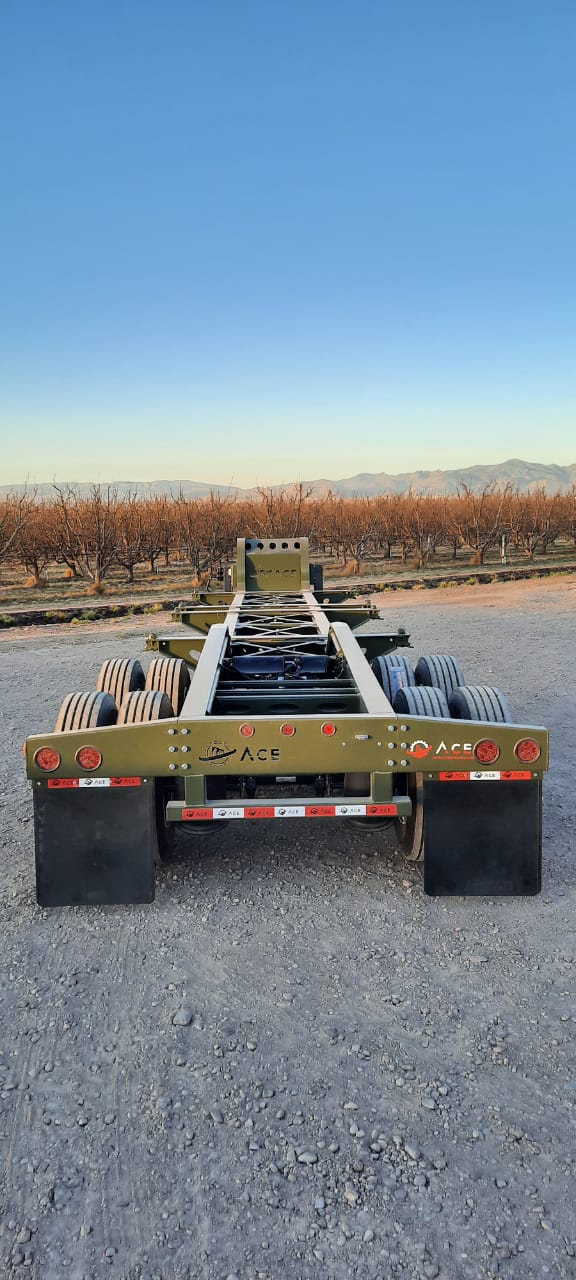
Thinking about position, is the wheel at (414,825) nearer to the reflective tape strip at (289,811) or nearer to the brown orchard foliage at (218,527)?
the reflective tape strip at (289,811)

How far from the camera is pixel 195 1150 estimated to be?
257 cm

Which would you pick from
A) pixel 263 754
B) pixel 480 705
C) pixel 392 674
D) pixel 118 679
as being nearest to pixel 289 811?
pixel 263 754

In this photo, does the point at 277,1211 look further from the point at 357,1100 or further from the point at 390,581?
the point at 390,581

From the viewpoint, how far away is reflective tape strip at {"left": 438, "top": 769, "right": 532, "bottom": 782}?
4016mm

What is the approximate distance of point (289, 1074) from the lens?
292 centimetres

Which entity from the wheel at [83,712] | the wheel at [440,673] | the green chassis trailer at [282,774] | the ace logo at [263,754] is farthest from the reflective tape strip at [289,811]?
the wheel at [440,673]

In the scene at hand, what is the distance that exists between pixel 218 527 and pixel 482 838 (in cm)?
2394

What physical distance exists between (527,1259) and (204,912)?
7.53 ft

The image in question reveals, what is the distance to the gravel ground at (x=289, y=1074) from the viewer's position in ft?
7.38

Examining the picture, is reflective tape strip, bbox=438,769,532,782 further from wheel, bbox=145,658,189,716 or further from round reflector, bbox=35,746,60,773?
wheel, bbox=145,658,189,716

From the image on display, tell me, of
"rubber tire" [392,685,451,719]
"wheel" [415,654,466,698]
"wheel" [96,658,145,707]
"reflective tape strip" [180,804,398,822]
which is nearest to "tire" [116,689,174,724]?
"reflective tape strip" [180,804,398,822]

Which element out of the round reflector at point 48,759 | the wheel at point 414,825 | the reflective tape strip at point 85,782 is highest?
the round reflector at point 48,759

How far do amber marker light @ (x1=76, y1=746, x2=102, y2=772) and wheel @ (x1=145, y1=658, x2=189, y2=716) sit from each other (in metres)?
2.23

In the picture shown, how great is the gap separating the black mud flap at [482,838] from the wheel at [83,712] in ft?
6.66
